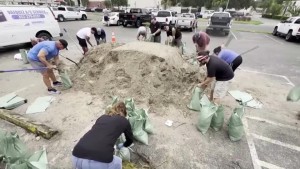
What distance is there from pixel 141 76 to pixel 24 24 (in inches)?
277

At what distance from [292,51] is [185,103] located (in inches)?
388

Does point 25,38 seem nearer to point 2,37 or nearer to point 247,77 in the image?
point 2,37

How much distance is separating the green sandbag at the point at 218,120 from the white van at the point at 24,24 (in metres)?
8.86

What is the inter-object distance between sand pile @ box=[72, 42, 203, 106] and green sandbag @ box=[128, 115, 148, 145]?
1.25m

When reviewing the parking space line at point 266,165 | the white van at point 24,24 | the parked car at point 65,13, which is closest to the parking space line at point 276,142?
the parking space line at point 266,165

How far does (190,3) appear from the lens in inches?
1908

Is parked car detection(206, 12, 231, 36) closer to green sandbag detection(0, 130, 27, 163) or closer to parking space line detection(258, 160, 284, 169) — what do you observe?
parking space line detection(258, 160, 284, 169)

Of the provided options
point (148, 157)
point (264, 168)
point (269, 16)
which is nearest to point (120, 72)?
point (148, 157)

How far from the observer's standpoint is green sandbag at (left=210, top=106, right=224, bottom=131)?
3.60 metres

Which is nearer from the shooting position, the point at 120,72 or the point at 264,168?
the point at 264,168

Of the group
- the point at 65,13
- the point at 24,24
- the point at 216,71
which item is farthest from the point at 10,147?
the point at 65,13

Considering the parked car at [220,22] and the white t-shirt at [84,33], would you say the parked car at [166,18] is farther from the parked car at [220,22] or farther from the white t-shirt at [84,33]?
the white t-shirt at [84,33]

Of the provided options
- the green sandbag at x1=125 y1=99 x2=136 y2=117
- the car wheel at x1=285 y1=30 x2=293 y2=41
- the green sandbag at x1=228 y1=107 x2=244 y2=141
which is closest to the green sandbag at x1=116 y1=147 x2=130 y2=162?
the green sandbag at x1=125 y1=99 x2=136 y2=117

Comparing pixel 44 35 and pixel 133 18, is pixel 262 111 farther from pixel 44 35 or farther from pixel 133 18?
pixel 133 18
